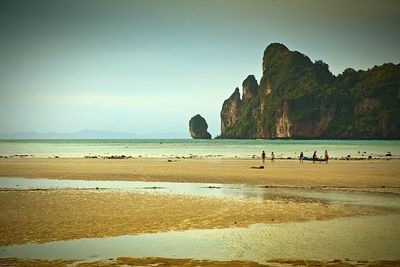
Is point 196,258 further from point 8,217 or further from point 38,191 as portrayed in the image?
point 38,191

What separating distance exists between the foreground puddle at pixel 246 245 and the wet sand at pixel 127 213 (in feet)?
3.23

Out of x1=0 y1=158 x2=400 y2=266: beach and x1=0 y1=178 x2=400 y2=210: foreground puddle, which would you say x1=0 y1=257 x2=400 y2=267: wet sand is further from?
x1=0 y1=178 x2=400 y2=210: foreground puddle

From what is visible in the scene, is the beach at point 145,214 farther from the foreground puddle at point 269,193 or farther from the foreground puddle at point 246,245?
the foreground puddle at point 269,193

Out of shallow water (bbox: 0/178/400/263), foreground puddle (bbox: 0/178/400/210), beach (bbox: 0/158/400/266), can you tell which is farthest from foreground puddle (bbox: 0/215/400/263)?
foreground puddle (bbox: 0/178/400/210)

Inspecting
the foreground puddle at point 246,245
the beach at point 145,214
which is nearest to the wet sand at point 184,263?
the beach at point 145,214

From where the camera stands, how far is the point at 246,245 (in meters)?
12.0

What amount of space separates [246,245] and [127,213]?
22.8 feet

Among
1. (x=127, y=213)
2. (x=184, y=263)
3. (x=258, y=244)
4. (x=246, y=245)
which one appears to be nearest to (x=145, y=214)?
(x=127, y=213)

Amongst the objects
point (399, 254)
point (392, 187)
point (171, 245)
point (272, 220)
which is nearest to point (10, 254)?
point (171, 245)

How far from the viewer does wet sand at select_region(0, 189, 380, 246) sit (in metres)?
14.1

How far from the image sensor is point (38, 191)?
2470 centimetres

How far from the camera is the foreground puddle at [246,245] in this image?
10.9 meters

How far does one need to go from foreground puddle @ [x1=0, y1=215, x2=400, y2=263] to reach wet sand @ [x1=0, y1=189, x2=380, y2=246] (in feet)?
3.23

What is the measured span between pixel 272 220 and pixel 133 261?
7.31 m
